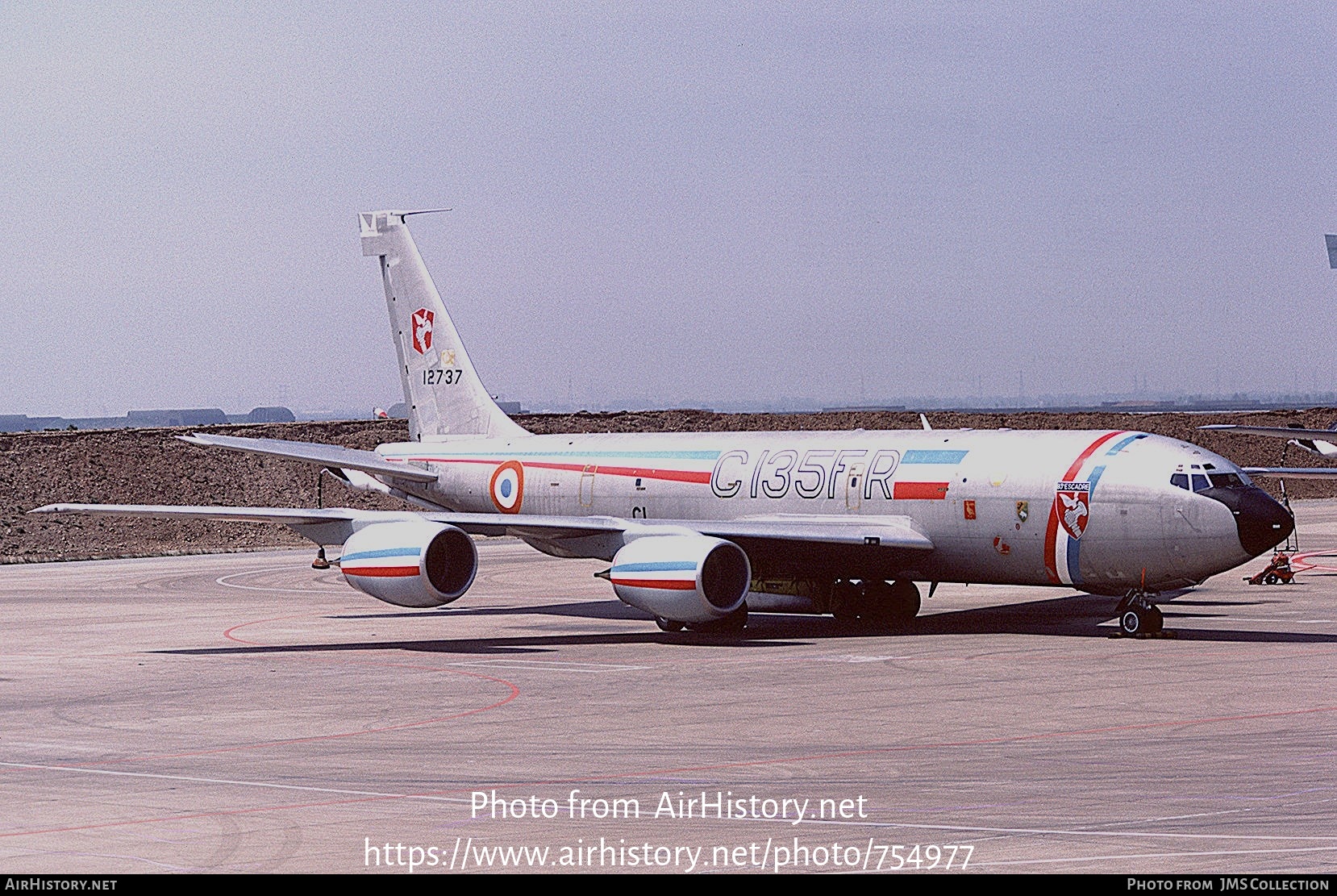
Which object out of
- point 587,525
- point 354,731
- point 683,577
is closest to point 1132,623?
point 683,577

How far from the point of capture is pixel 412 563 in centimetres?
3197

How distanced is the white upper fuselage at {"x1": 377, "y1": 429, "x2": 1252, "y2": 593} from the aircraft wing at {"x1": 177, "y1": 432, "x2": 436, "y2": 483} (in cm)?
257

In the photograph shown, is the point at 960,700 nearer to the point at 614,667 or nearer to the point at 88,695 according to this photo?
the point at 614,667

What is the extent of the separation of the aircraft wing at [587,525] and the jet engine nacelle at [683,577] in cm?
66

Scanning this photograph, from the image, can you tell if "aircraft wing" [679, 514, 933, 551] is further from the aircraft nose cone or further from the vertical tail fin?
the vertical tail fin

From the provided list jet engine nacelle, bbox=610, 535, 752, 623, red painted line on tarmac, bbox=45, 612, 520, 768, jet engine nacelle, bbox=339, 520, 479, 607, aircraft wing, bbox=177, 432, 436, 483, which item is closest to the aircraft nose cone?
jet engine nacelle, bbox=610, 535, 752, 623

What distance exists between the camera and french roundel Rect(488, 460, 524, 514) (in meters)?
40.5

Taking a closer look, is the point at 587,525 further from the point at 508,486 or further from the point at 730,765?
the point at 730,765

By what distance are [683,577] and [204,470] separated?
6461 cm

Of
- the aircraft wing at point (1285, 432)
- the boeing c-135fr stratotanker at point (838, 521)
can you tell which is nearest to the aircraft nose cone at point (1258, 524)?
the boeing c-135fr stratotanker at point (838, 521)

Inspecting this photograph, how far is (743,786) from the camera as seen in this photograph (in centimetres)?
1745

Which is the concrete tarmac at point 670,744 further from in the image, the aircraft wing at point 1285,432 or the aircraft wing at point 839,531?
the aircraft wing at point 1285,432

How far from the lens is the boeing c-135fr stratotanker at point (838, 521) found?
101 ft
